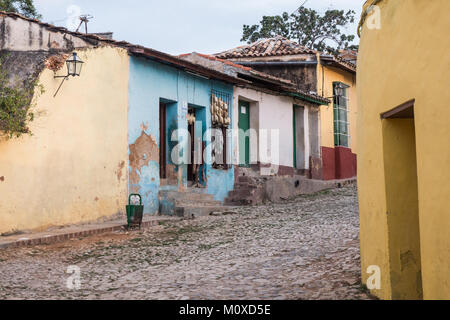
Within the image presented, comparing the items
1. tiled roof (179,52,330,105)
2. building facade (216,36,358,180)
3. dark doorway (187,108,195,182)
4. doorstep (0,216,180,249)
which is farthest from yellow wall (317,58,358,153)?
doorstep (0,216,180,249)

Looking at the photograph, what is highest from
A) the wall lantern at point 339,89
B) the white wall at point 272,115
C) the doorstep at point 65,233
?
the wall lantern at point 339,89

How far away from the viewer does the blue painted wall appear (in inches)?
463

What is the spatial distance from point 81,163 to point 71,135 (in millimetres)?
603

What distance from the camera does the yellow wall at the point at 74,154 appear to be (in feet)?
29.9

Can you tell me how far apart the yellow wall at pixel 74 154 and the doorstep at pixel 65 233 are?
337 mm

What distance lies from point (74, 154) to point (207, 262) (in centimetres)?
456

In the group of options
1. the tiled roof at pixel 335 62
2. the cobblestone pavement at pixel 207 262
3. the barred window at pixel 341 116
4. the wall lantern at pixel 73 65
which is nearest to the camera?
the cobblestone pavement at pixel 207 262

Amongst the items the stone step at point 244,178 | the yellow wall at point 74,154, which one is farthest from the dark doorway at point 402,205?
the stone step at point 244,178

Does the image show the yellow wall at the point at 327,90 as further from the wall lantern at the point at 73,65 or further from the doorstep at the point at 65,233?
the wall lantern at the point at 73,65

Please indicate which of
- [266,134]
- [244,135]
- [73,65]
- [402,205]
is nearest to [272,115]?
[266,134]

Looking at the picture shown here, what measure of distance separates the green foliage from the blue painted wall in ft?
8.67
